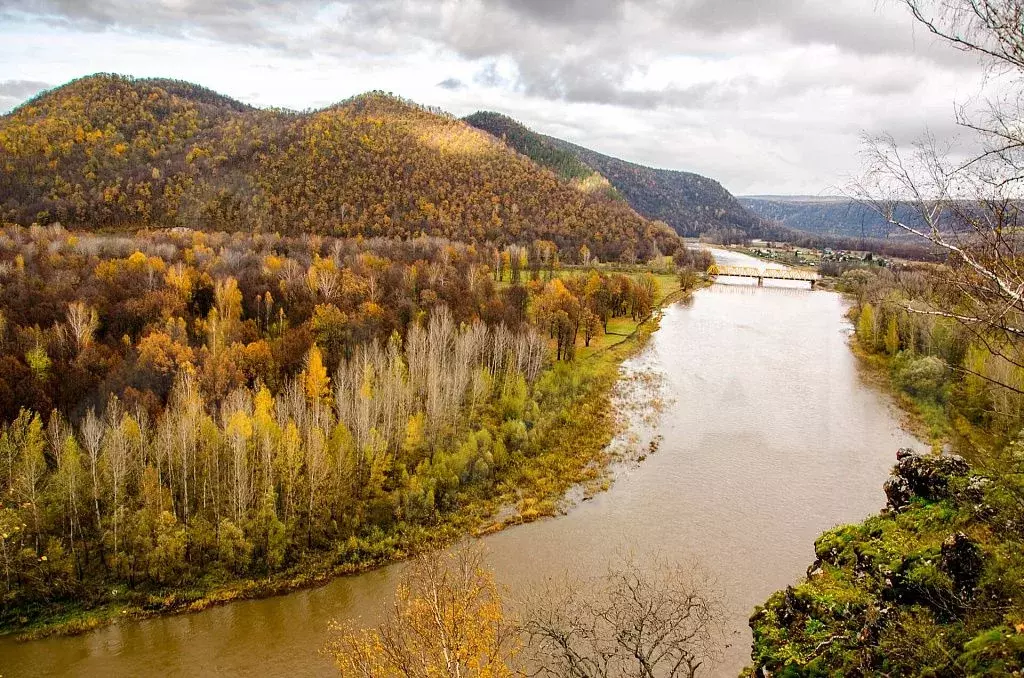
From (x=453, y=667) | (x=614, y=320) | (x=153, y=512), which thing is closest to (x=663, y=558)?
(x=453, y=667)

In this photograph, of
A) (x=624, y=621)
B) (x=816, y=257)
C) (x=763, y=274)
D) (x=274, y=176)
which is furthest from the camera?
(x=816, y=257)

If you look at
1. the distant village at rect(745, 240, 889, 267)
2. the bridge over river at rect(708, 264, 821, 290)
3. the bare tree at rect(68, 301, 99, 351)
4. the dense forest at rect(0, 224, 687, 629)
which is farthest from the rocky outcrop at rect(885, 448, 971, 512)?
the distant village at rect(745, 240, 889, 267)

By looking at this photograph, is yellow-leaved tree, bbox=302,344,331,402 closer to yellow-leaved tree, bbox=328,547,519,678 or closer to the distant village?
yellow-leaved tree, bbox=328,547,519,678

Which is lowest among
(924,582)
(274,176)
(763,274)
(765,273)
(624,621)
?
(624,621)

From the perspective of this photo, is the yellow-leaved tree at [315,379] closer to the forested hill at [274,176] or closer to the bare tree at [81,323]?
the bare tree at [81,323]

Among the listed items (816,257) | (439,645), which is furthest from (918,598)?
(816,257)

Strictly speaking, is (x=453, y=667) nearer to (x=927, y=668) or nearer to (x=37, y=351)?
(x=927, y=668)

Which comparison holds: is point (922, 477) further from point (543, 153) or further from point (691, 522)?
point (543, 153)
